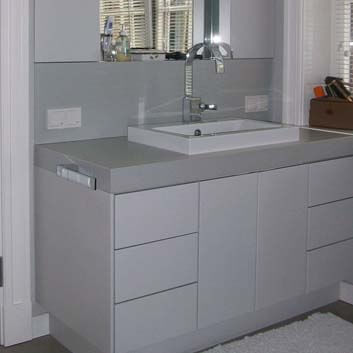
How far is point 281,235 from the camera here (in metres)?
2.88

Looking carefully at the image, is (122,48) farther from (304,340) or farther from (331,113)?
(304,340)

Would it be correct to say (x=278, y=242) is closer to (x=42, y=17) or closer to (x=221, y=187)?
(x=221, y=187)

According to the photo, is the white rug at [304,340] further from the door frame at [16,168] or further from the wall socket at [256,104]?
the wall socket at [256,104]

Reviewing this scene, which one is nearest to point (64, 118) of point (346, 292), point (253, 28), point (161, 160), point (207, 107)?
point (161, 160)

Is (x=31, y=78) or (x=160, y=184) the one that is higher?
(x=31, y=78)

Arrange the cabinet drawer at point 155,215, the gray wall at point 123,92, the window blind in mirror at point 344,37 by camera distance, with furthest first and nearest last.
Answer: the window blind in mirror at point 344,37
the gray wall at point 123,92
the cabinet drawer at point 155,215

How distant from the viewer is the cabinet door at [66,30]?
2717mm

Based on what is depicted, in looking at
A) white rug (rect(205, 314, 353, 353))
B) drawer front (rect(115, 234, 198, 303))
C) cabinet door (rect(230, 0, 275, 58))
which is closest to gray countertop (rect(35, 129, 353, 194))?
drawer front (rect(115, 234, 198, 303))

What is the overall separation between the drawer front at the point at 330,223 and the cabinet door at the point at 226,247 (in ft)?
1.14

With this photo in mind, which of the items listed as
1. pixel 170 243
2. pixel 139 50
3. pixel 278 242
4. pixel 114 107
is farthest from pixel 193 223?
pixel 139 50

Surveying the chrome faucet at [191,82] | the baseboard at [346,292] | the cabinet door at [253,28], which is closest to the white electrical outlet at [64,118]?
the chrome faucet at [191,82]

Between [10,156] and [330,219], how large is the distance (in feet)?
4.48

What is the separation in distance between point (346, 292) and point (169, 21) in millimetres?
1486

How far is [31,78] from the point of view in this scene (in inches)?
107
